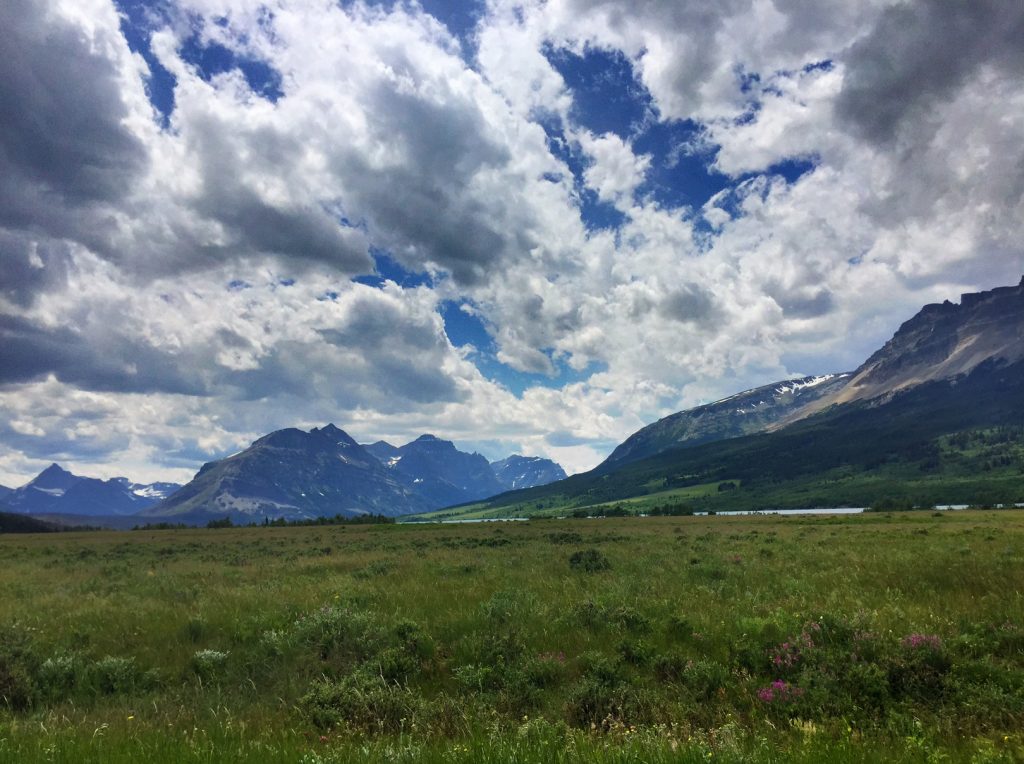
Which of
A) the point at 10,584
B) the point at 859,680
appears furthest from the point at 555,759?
the point at 10,584

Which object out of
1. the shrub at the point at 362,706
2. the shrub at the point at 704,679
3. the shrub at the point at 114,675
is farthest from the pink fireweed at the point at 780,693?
the shrub at the point at 114,675

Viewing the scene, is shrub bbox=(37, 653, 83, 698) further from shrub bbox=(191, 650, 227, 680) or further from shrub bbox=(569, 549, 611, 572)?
shrub bbox=(569, 549, 611, 572)

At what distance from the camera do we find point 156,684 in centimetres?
963

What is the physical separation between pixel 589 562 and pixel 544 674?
12.9 metres

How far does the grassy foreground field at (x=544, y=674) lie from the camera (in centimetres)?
581

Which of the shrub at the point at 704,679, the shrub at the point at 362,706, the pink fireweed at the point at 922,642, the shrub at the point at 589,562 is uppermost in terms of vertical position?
the pink fireweed at the point at 922,642

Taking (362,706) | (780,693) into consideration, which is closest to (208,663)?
(362,706)

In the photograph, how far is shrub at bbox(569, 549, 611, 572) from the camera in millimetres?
20438

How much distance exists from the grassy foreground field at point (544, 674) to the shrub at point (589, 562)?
5824mm

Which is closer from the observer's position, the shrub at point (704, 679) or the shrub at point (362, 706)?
the shrub at point (362, 706)

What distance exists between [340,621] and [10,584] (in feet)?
68.2

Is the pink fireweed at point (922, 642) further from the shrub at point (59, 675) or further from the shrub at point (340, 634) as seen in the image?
the shrub at point (59, 675)

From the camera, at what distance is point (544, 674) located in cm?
877

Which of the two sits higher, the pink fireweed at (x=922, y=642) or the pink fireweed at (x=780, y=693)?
the pink fireweed at (x=922, y=642)
